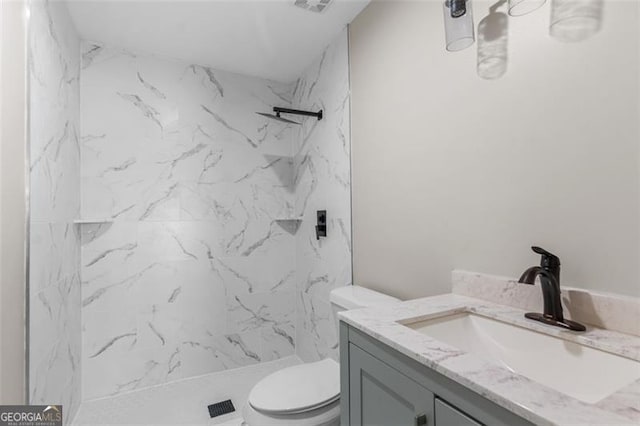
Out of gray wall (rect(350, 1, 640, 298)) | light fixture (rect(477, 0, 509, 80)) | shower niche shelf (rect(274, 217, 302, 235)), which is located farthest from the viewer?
shower niche shelf (rect(274, 217, 302, 235))

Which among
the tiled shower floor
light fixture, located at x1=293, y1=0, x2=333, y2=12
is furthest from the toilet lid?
light fixture, located at x1=293, y1=0, x2=333, y2=12

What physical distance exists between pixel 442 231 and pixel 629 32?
0.80 metres

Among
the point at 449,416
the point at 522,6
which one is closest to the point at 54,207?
the point at 449,416

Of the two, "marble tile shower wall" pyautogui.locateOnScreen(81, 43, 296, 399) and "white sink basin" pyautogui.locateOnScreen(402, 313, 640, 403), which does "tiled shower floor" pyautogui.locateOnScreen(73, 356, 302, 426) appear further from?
"white sink basin" pyautogui.locateOnScreen(402, 313, 640, 403)

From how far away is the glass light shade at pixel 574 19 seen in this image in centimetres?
88

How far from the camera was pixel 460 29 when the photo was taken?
1131 millimetres

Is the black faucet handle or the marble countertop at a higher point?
the black faucet handle

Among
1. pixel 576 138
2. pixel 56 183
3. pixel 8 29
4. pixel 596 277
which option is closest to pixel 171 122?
pixel 56 183

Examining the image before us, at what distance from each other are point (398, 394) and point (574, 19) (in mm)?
1144

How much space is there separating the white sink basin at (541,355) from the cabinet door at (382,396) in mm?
175

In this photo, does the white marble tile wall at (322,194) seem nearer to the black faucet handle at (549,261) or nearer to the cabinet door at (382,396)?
the cabinet door at (382,396)

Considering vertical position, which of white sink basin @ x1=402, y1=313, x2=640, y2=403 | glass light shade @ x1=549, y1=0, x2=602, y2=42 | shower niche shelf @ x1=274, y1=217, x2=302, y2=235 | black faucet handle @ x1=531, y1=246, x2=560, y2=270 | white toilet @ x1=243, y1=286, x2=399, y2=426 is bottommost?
white toilet @ x1=243, y1=286, x2=399, y2=426

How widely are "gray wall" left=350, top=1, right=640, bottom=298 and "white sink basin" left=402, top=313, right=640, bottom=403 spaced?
20 centimetres

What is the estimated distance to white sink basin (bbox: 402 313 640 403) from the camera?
0.73 meters
